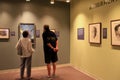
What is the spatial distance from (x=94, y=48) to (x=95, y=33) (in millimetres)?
469

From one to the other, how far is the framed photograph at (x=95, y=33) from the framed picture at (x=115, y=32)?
1.84 ft

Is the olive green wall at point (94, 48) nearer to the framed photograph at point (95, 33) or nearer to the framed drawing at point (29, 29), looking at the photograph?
the framed photograph at point (95, 33)

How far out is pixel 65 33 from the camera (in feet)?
21.1

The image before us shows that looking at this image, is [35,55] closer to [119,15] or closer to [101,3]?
[101,3]

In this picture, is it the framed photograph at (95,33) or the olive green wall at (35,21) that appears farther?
the olive green wall at (35,21)

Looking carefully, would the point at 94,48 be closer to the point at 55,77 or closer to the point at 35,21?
the point at 55,77

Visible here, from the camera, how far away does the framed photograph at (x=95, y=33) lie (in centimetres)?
444

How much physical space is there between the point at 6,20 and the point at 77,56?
9.51ft

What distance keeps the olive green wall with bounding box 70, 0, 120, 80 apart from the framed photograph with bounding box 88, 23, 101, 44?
124 mm

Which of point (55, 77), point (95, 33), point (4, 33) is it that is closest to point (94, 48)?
point (95, 33)

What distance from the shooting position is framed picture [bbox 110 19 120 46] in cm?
372

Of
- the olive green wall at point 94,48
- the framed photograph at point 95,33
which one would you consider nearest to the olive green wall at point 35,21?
the olive green wall at point 94,48

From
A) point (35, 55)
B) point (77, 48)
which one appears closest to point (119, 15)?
point (77, 48)

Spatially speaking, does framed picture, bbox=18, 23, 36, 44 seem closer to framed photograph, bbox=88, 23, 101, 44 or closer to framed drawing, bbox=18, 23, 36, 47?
framed drawing, bbox=18, 23, 36, 47
